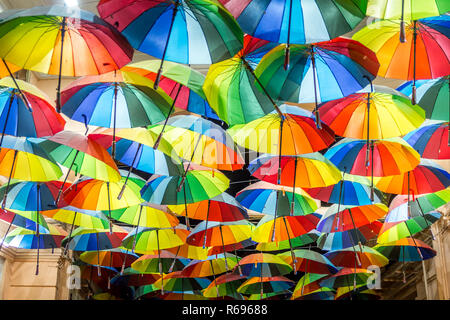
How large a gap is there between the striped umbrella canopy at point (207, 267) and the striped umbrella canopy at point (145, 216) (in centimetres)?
222

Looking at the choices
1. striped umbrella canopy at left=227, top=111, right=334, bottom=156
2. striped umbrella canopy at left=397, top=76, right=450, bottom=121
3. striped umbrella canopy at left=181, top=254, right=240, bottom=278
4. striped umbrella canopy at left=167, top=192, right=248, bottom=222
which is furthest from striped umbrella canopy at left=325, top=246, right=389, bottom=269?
striped umbrella canopy at left=397, top=76, right=450, bottom=121

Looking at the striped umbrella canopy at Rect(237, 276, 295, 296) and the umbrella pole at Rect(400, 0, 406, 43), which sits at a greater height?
the umbrella pole at Rect(400, 0, 406, 43)

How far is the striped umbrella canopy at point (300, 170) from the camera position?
7.04m

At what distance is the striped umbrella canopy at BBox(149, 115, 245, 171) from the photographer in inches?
269

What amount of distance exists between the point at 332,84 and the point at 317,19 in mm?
934

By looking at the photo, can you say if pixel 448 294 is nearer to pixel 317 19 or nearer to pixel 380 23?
pixel 380 23

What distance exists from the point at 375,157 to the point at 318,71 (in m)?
1.87

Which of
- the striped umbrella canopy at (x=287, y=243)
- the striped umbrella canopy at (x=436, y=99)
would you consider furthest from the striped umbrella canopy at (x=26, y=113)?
the striped umbrella canopy at (x=287, y=243)

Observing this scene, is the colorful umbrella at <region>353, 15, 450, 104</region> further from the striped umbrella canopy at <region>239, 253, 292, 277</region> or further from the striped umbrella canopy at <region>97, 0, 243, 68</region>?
the striped umbrella canopy at <region>239, 253, 292, 277</region>

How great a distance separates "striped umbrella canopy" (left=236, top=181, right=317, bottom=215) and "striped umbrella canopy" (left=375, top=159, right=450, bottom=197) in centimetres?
113

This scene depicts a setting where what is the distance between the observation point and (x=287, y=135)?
6418 mm

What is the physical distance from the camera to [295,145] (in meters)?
6.44

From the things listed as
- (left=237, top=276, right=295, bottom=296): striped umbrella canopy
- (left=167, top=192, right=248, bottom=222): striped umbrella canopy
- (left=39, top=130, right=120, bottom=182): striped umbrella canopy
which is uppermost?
(left=39, top=130, right=120, bottom=182): striped umbrella canopy
